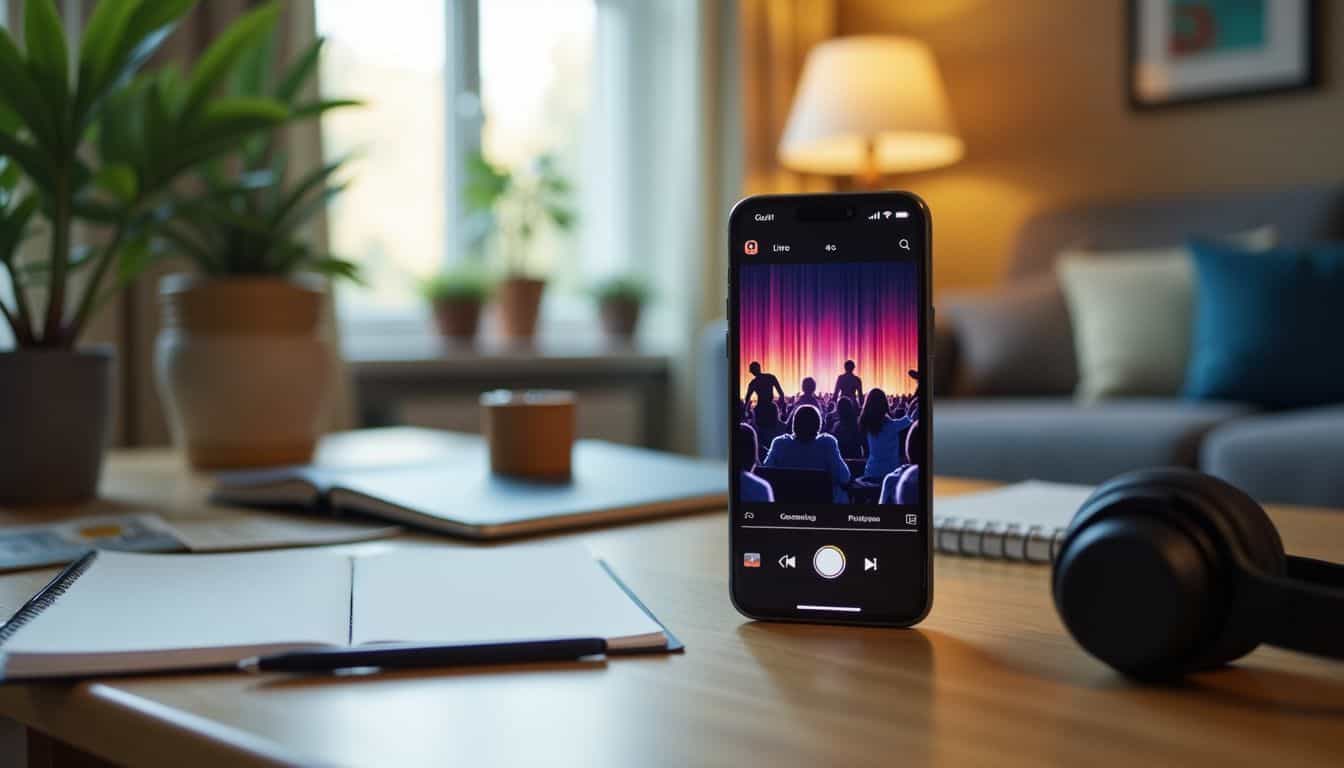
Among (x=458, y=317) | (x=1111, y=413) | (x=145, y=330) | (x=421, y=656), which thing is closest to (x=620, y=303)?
(x=458, y=317)

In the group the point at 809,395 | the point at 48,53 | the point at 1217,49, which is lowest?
the point at 809,395

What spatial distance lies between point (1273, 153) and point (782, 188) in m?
1.27

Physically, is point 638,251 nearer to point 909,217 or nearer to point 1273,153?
point 1273,153

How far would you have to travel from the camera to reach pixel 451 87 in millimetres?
3064

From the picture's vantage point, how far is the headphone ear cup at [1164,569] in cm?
43

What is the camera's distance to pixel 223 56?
3.37 feet

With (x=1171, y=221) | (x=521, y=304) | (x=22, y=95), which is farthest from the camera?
(x=521, y=304)

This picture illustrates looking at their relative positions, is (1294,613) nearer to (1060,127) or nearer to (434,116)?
(434,116)

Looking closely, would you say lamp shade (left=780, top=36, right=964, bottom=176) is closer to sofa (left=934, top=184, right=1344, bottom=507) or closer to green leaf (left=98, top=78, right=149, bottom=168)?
sofa (left=934, top=184, right=1344, bottom=507)

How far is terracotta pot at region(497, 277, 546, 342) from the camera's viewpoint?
9.71 feet

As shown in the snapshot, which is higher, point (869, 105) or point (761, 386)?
point (869, 105)

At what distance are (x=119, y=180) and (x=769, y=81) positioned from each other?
98.7 inches

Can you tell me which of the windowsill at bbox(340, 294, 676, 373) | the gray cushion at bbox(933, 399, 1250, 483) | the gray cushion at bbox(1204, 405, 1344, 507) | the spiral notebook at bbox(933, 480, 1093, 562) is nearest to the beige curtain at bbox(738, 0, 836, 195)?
the windowsill at bbox(340, 294, 676, 373)

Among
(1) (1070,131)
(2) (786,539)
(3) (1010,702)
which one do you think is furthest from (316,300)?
(1) (1070,131)
